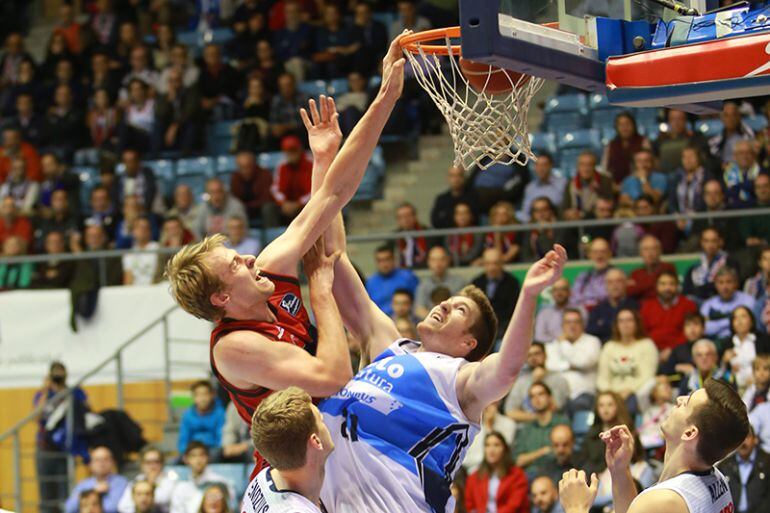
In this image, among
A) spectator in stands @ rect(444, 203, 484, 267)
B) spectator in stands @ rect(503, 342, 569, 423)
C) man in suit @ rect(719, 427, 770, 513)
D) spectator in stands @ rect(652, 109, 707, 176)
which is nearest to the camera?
man in suit @ rect(719, 427, 770, 513)

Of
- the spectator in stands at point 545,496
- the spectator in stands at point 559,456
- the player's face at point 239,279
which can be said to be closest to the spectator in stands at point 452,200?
the spectator in stands at point 559,456

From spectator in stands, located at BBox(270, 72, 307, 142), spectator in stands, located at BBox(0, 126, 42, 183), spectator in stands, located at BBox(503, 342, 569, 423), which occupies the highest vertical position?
spectator in stands, located at BBox(270, 72, 307, 142)

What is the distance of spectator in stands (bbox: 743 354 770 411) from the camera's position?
9539 millimetres

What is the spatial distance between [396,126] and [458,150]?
345 inches

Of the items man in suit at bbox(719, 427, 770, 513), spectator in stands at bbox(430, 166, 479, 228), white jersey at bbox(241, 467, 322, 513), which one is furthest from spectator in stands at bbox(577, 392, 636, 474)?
white jersey at bbox(241, 467, 322, 513)

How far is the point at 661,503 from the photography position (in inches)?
189

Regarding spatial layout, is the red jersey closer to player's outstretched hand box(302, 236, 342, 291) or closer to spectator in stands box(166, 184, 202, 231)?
player's outstretched hand box(302, 236, 342, 291)

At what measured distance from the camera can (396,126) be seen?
14602 mm

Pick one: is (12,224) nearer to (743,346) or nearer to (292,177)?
(292,177)

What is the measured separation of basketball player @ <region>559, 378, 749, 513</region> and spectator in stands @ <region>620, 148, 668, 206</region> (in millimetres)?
6797

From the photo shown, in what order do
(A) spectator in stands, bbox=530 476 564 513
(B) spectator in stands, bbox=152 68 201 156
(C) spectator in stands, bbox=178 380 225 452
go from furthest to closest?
(B) spectator in stands, bbox=152 68 201 156
(C) spectator in stands, bbox=178 380 225 452
(A) spectator in stands, bbox=530 476 564 513

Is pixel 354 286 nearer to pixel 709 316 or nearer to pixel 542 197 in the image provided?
pixel 709 316

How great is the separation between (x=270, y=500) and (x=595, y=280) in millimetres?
6877

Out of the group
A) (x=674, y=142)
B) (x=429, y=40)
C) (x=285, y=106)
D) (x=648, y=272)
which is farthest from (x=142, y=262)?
(x=429, y=40)
